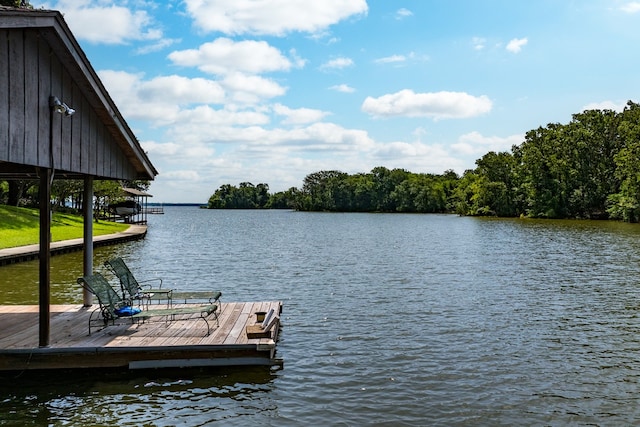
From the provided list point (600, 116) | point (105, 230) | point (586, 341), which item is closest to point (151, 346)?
point (586, 341)

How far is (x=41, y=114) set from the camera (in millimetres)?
9750

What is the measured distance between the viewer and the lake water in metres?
9.29

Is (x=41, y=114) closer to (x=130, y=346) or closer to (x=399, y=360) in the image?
(x=130, y=346)

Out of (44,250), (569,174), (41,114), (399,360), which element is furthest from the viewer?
(569,174)

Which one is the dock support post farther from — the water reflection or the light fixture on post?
the water reflection

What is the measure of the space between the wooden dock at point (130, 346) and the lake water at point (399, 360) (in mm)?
277

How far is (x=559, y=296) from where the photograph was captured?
20578 mm

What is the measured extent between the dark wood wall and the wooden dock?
3.26m

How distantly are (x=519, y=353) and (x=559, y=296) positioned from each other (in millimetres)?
8596

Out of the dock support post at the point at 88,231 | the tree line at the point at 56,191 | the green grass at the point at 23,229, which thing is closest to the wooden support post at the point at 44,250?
the dock support post at the point at 88,231

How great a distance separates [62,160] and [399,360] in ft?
26.1

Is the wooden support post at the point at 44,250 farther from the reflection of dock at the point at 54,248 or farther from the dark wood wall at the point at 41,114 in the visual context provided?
the reflection of dock at the point at 54,248

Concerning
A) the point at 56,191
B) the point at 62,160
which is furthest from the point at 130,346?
the point at 56,191

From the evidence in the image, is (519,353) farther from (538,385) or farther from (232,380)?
(232,380)
